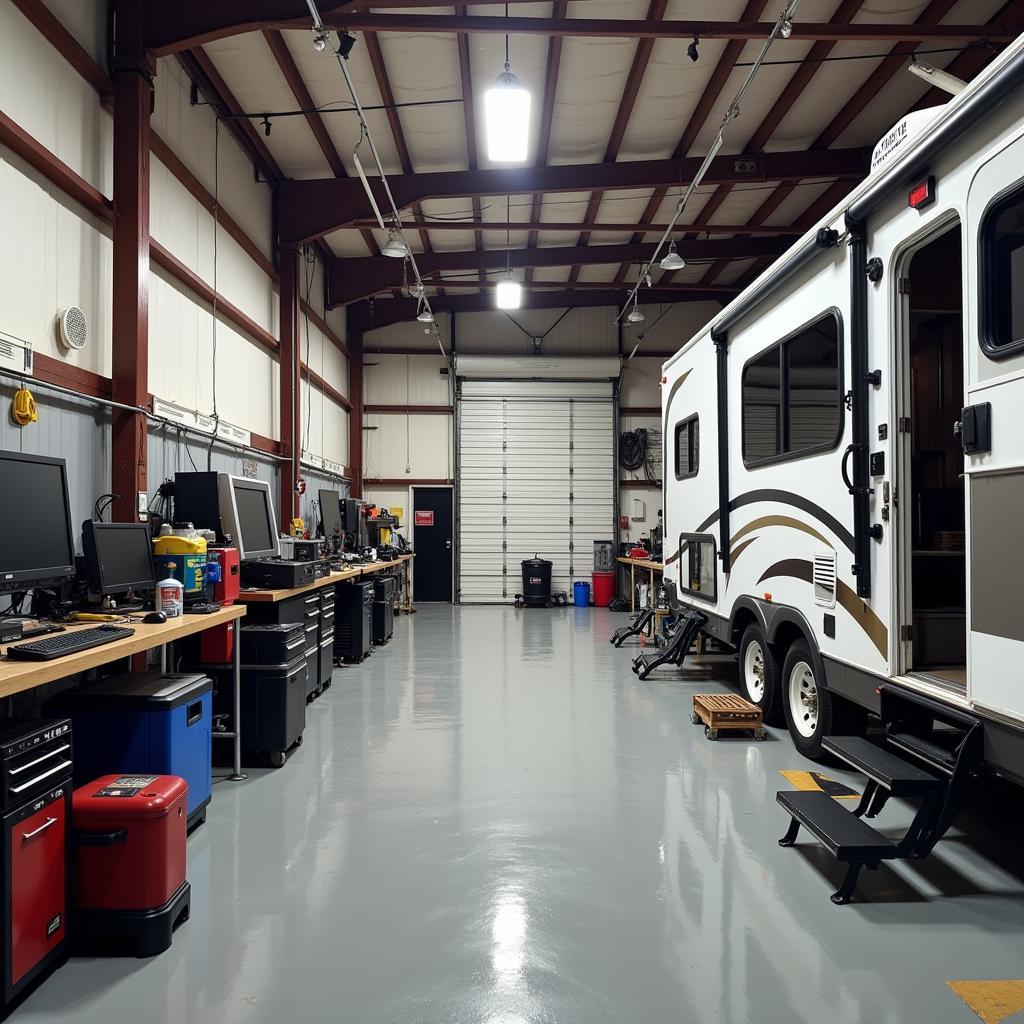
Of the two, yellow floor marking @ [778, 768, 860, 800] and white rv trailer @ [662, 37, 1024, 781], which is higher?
white rv trailer @ [662, 37, 1024, 781]

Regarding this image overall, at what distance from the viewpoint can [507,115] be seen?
549cm

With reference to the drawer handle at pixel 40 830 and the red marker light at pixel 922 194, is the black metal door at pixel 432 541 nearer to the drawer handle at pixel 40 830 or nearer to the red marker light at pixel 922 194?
the red marker light at pixel 922 194

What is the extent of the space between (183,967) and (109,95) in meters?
5.03

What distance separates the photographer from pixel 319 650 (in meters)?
5.62

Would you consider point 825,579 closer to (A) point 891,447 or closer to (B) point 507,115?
(A) point 891,447

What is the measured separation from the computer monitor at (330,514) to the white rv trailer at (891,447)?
14.8ft

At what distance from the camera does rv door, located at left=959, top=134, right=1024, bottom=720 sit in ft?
7.74

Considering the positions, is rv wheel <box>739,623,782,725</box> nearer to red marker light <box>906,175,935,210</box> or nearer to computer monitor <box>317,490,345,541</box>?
red marker light <box>906,175,935,210</box>

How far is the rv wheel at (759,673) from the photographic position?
4668mm

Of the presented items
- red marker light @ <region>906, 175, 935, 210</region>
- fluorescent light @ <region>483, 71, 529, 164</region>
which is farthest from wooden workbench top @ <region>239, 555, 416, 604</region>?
red marker light @ <region>906, 175, 935, 210</region>

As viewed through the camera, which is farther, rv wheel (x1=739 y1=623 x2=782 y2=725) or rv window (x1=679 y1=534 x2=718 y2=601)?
rv window (x1=679 y1=534 x2=718 y2=601)

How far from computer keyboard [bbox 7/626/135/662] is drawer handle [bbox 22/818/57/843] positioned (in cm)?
48

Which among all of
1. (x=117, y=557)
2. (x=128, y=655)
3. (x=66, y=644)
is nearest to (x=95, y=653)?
(x=66, y=644)

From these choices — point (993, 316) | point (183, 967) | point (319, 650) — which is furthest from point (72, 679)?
point (993, 316)
